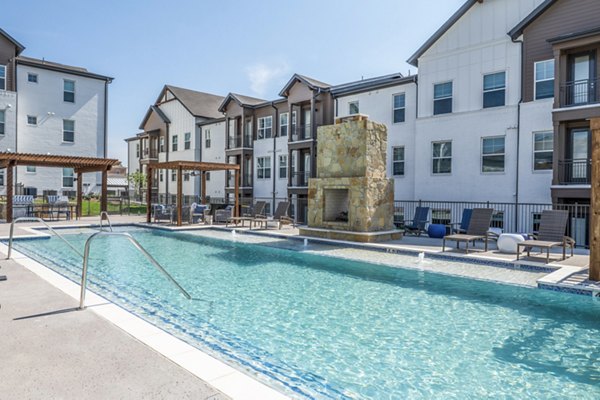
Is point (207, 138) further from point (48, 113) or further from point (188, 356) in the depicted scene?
point (188, 356)

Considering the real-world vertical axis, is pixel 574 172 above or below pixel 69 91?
below

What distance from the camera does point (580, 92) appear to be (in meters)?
14.9

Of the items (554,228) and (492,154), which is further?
(492,154)

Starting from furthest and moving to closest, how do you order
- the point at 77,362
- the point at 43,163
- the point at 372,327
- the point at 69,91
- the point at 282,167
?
the point at 69,91, the point at 282,167, the point at 43,163, the point at 372,327, the point at 77,362

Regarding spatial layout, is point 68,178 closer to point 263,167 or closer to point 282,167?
point 263,167

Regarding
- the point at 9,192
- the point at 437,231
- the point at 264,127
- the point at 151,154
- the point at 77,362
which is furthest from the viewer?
the point at 151,154

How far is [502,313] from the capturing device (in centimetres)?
620

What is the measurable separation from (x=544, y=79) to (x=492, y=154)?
11.2 feet

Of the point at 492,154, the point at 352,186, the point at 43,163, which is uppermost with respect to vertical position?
the point at 492,154

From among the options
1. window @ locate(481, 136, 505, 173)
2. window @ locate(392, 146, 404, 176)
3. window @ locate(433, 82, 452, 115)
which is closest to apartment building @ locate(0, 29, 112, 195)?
window @ locate(392, 146, 404, 176)

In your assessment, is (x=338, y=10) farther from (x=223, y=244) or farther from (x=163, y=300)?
(x=163, y=300)

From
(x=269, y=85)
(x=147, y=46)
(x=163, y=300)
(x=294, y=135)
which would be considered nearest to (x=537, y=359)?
(x=163, y=300)

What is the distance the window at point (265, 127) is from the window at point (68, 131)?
13.4 meters

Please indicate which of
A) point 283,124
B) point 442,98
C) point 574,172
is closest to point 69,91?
point 283,124
